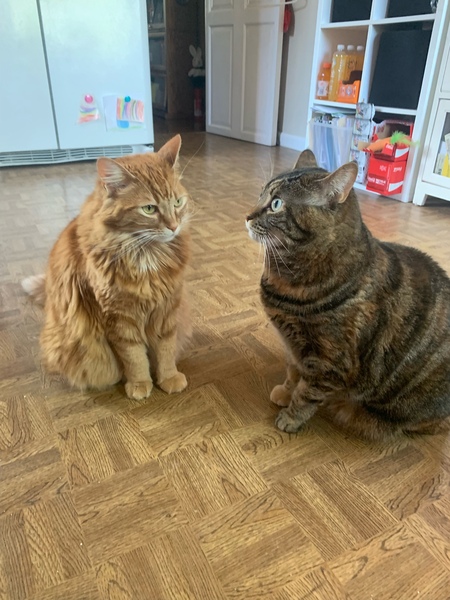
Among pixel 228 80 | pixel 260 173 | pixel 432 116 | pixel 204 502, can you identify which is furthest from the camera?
→ pixel 228 80

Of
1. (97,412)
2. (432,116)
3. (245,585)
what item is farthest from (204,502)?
(432,116)

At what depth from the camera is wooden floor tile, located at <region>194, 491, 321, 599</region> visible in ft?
2.63

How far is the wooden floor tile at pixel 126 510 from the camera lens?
86 centimetres

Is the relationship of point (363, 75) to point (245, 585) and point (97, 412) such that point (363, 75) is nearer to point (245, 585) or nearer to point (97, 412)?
point (97, 412)

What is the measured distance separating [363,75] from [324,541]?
3.02 meters

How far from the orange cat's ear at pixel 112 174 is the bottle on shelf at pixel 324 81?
2.91 metres

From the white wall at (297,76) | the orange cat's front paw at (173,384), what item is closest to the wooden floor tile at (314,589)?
the orange cat's front paw at (173,384)

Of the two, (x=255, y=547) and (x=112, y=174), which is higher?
(x=112, y=174)

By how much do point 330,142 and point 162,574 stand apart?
3.18 meters

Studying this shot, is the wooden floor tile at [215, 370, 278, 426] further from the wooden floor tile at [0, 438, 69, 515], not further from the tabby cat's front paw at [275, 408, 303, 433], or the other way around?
the wooden floor tile at [0, 438, 69, 515]

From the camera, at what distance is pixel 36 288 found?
1.66 metres

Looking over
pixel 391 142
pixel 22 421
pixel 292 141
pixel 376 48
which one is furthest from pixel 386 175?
pixel 22 421

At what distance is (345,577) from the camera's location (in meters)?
0.81

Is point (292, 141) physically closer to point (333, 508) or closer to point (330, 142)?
point (330, 142)
